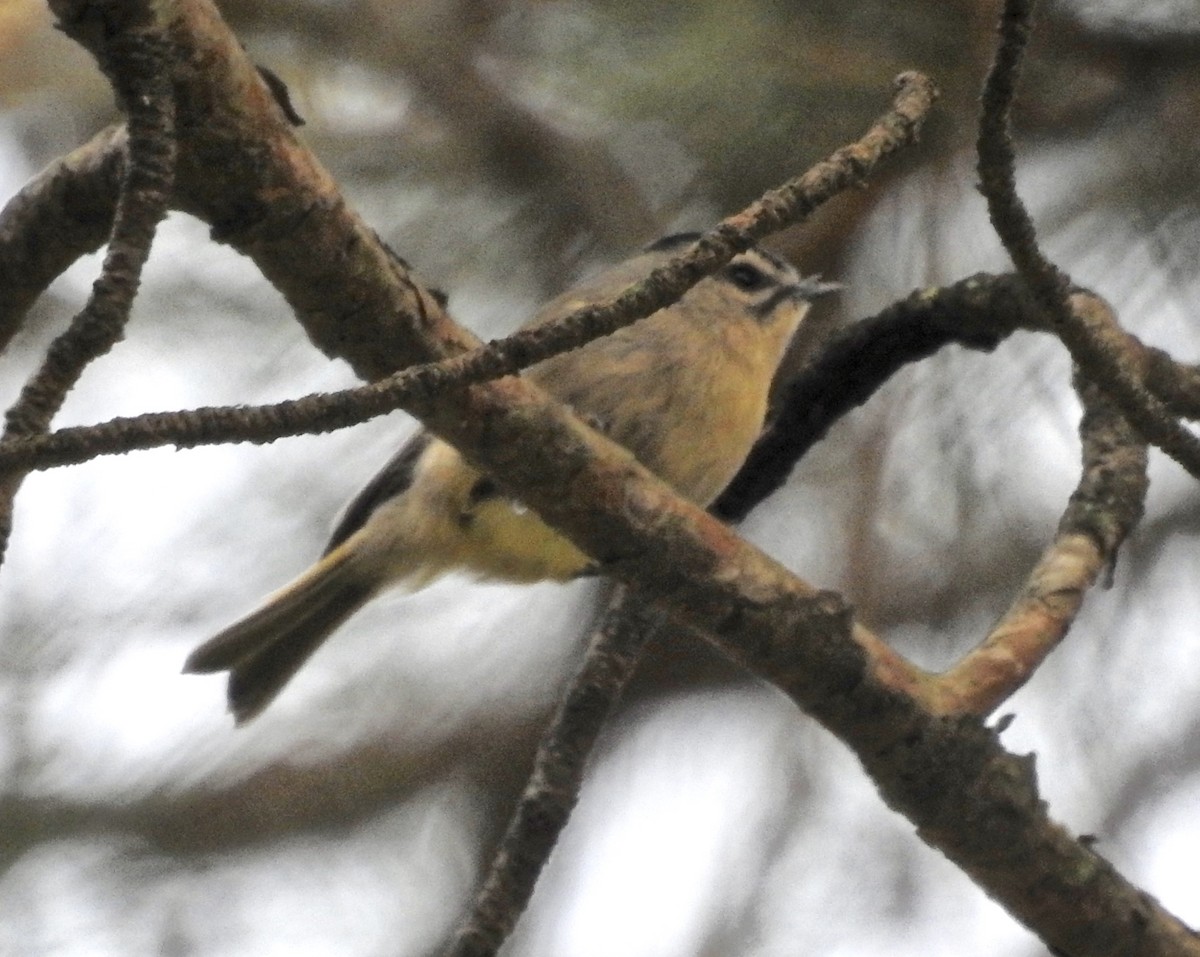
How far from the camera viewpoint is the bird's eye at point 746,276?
11.4 feet

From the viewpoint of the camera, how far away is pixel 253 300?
3516 mm

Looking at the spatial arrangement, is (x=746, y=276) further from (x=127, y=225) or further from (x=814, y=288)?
(x=127, y=225)

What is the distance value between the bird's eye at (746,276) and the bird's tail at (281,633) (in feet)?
3.03

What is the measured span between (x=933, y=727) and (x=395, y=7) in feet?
5.89

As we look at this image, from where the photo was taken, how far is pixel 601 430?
309 cm

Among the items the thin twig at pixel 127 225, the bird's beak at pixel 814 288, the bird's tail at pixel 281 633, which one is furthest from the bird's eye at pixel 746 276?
the thin twig at pixel 127 225

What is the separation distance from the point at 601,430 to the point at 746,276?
0.61 metres

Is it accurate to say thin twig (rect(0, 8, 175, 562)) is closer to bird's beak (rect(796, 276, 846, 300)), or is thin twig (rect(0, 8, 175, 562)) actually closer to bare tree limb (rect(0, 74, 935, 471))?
bare tree limb (rect(0, 74, 935, 471))

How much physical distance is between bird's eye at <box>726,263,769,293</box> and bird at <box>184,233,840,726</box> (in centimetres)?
2

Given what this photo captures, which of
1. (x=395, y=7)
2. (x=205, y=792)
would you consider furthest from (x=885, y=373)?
(x=205, y=792)

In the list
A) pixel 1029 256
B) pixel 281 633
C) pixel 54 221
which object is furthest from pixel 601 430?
pixel 1029 256

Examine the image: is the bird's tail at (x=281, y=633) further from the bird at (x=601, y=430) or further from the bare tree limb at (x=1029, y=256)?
the bare tree limb at (x=1029, y=256)

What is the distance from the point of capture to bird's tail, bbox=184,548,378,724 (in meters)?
3.29

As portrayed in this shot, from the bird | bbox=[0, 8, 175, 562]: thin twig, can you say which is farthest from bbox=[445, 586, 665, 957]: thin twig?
bbox=[0, 8, 175, 562]: thin twig
